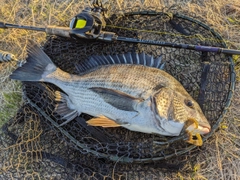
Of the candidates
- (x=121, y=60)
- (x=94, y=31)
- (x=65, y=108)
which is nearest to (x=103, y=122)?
(x=65, y=108)

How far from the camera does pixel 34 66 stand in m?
3.18

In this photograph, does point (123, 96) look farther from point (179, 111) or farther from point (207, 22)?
point (207, 22)

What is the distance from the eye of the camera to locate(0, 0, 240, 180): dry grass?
9.98 ft

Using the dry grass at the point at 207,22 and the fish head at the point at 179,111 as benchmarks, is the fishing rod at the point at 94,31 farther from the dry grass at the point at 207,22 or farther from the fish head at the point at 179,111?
the fish head at the point at 179,111

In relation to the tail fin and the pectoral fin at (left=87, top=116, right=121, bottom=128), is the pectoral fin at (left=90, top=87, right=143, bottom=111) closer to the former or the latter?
the pectoral fin at (left=87, top=116, right=121, bottom=128)

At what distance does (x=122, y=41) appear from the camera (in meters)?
3.09

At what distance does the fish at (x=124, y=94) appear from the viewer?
2.61 meters

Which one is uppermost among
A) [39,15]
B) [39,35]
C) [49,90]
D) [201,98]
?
[39,15]

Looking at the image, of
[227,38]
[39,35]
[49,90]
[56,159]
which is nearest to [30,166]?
[56,159]

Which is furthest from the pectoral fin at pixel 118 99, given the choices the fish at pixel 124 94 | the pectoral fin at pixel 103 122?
the pectoral fin at pixel 103 122

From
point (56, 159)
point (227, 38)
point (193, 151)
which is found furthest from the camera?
point (227, 38)

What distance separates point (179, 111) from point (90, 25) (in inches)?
48.8

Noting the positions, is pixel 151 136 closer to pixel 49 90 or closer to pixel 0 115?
pixel 49 90

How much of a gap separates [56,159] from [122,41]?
1.47 m
